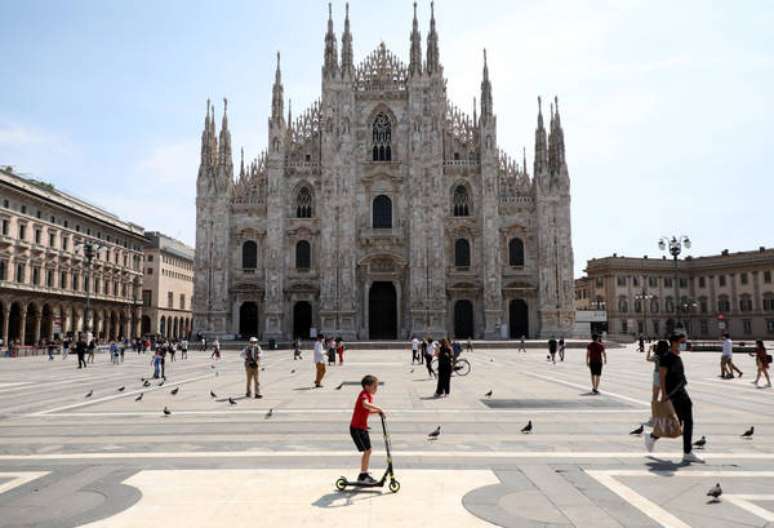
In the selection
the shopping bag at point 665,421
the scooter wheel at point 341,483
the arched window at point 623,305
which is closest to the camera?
the scooter wheel at point 341,483

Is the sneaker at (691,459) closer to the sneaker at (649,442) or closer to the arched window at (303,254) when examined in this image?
the sneaker at (649,442)

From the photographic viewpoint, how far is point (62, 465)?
762cm

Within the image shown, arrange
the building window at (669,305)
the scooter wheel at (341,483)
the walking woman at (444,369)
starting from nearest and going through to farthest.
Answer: the scooter wheel at (341,483) → the walking woman at (444,369) → the building window at (669,305)

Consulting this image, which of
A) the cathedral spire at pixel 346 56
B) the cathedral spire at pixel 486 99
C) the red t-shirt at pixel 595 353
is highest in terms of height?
the cathedral spire at pixel 346 56

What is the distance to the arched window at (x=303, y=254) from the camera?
1962 inches

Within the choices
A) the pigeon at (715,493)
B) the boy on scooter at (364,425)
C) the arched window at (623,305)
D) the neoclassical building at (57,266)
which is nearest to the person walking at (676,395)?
the pigeon at (715,493)

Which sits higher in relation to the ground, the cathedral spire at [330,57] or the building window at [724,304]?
the cathedral spire at [330,57]

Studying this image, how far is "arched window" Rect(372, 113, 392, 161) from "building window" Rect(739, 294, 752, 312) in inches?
2051

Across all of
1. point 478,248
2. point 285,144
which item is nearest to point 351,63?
point 285,144

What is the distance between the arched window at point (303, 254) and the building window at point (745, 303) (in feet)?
186

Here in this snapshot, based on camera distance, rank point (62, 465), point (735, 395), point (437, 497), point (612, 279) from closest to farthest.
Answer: point (437, 497) → point (62, 465) → point (735, 395) → point (612, 279)

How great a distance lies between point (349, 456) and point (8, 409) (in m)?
8.92

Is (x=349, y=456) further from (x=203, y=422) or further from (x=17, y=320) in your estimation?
(x=17, y=320)

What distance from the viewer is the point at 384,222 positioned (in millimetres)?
50094
